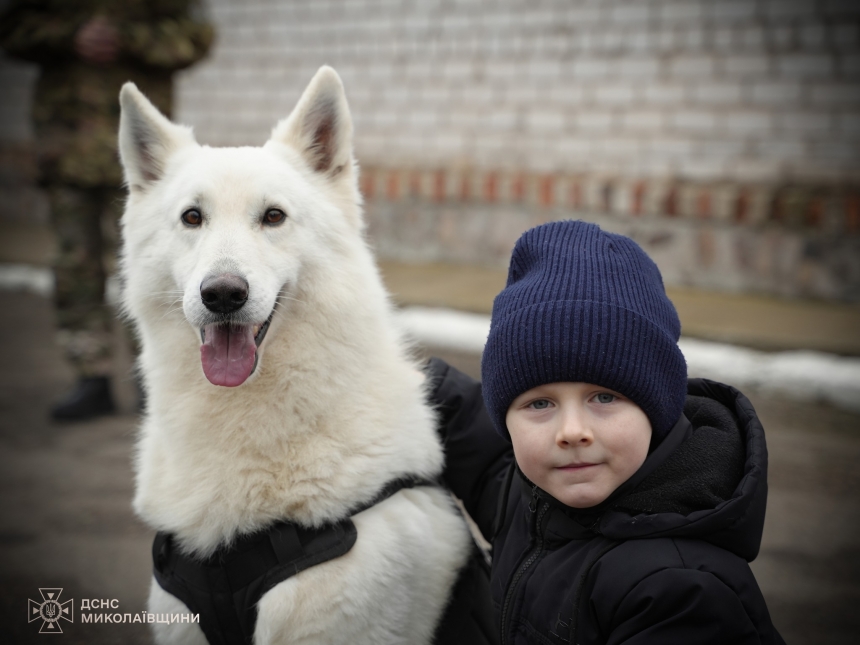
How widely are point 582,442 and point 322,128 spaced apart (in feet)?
3.88

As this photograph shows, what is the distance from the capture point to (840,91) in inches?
219

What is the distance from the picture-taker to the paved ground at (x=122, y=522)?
2.65 meters

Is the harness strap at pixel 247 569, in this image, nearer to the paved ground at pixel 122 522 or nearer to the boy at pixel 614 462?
the boy at pixel 614 462

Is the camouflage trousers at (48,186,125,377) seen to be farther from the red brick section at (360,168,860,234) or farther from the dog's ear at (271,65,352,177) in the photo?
the red brick section at (360,168,860,234)

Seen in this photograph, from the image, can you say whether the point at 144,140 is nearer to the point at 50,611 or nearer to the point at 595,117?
the point at 50,611

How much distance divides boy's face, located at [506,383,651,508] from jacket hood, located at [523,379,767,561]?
47 millimetres

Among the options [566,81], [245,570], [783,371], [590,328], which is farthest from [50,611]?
[566,81]

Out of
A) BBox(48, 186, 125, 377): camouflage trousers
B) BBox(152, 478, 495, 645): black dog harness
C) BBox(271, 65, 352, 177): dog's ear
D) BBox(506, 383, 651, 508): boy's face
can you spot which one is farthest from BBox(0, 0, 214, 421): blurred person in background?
BBox(506, 383, 651, 508): boy's face

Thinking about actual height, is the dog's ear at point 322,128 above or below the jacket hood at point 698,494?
above

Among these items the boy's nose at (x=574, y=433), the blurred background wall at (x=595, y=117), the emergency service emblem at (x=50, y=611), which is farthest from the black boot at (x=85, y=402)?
the boy's nose at (x=574, y=433)

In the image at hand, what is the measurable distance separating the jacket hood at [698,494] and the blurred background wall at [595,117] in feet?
14.7

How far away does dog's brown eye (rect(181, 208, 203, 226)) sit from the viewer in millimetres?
1891

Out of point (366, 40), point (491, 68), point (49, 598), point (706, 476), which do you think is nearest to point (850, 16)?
point (491, 68)

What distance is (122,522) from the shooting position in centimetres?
333
